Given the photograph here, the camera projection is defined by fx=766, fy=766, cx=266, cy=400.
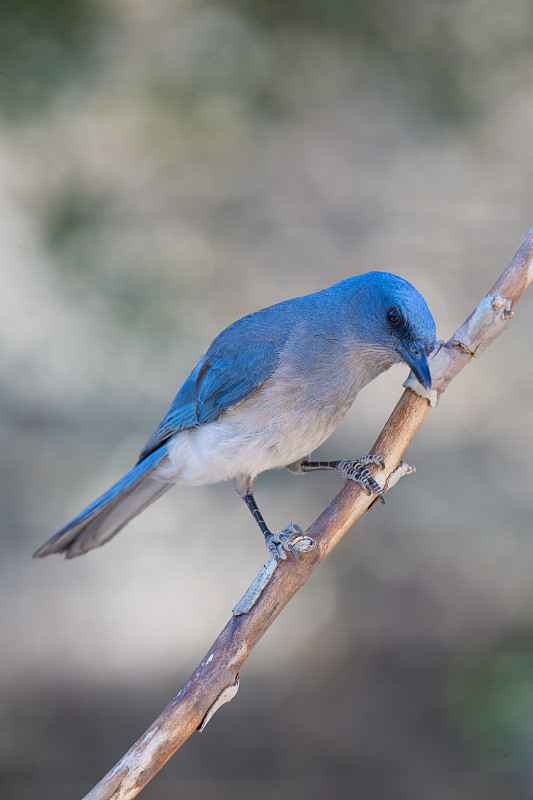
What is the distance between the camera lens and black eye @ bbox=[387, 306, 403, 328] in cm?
225

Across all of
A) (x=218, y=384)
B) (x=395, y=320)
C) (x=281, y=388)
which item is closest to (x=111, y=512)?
(x=218, y=384)

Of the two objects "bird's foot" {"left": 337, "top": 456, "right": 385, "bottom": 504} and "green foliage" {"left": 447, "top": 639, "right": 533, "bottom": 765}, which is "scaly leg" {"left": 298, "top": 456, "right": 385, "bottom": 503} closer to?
"bird's foot" {"left": 337, "top": 456, "right": 385, "bottom": 504}

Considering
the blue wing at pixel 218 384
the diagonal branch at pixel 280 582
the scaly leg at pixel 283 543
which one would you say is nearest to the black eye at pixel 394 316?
the diagonal branch at pixel 280 582

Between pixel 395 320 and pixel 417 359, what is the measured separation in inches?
6.9

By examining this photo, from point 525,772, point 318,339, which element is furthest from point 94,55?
point 525,772

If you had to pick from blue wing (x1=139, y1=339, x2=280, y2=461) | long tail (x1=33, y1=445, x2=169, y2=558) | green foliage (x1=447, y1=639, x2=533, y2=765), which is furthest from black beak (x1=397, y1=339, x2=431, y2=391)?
green foliage (x1=447, y1=639, x2=533, y2=765)

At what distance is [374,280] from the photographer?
2377mm

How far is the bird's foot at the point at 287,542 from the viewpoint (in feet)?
6.79

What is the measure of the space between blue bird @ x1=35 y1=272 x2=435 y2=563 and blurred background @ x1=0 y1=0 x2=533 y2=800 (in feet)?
4.97

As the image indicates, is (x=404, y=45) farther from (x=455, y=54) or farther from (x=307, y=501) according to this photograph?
(x=307, y=501)

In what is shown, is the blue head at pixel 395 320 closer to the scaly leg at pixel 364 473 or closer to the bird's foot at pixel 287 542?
the scaly leg at pixel 364 473

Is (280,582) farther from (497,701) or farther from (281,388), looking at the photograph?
(497,701)

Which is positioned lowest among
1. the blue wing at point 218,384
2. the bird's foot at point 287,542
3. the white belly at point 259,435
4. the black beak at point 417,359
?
the bird's foot at point 287,542

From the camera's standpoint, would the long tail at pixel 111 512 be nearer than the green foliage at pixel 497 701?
Yes
